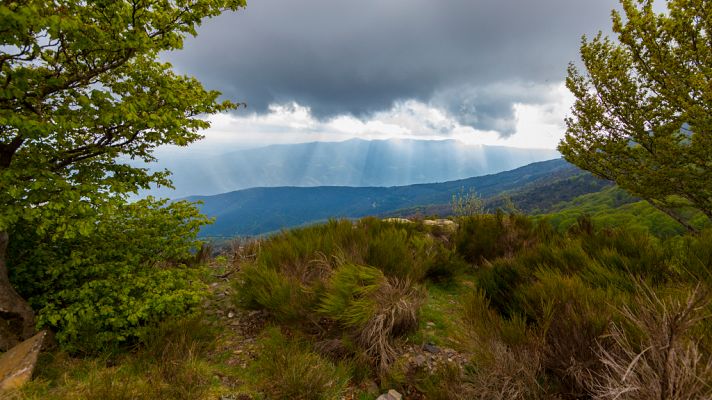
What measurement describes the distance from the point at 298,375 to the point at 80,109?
4867 millimetres

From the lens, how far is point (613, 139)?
9508 mm

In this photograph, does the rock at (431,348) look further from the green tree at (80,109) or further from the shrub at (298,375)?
the green tree at (80,109)

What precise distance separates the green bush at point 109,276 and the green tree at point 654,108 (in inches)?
403

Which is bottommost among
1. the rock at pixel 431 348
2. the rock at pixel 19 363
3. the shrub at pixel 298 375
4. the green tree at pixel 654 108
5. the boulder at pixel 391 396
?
the rock at pixel 431 348

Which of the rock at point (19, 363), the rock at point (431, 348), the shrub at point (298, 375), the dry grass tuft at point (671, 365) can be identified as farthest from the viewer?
the rock at point (431, 348)

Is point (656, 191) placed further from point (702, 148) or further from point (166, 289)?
point (166, 289)

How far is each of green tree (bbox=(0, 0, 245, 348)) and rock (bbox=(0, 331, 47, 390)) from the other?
691 mm

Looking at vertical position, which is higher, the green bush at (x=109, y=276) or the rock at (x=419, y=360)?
the green bush at (x=109, y=276)

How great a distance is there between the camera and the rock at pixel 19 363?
328 cm

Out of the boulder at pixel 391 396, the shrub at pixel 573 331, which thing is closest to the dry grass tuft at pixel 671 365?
the shrub at pixel 573 331

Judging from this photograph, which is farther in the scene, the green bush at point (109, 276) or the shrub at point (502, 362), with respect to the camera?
the green bush at point (109, 276)

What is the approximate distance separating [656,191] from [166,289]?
1222 cm

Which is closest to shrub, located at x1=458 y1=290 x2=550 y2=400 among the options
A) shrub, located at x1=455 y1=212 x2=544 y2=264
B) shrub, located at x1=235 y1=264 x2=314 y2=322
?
shrub, located at x1=235 y1=264 x2=314 y2=322

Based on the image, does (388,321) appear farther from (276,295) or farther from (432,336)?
(276,295)
